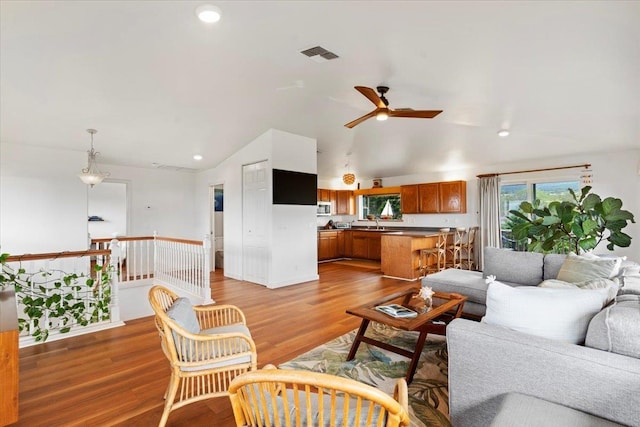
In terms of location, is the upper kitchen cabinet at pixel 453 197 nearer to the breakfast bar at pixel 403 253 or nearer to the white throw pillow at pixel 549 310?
the breakfast bar at pixel 403 253

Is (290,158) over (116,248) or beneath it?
over

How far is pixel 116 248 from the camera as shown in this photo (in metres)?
4.30

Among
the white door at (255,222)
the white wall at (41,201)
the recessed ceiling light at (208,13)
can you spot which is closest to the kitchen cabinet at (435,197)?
the white door at (255,222)

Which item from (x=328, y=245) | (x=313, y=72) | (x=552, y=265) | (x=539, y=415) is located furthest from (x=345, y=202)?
(x=539, y=415)

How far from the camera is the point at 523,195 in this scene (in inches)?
271

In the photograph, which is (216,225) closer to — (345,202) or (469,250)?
(345,202)

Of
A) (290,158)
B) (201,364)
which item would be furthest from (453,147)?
(201,364)

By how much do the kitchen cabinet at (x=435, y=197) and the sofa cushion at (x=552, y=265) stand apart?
13.1ft

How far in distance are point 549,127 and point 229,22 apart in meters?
4.89

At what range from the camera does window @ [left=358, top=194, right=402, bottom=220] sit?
9.16 metres

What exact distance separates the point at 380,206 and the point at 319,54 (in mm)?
6673

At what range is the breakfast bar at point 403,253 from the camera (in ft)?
20.8

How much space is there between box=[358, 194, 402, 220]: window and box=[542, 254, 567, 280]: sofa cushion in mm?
5385

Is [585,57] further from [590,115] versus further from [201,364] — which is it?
[201,364]
